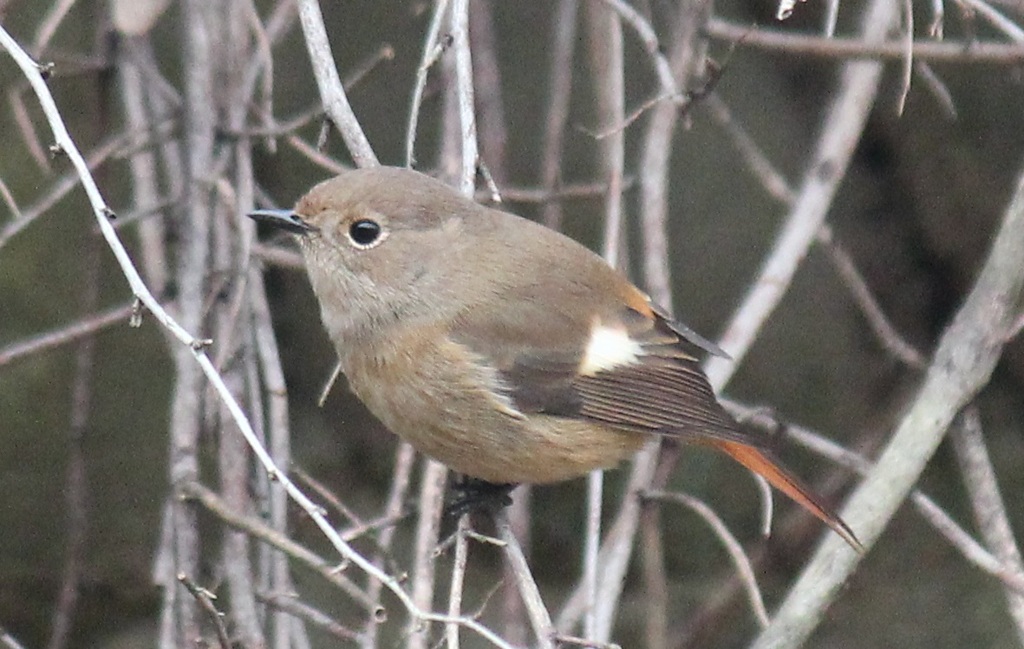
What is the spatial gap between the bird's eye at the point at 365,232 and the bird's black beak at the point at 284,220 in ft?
0.27

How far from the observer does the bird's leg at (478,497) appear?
278cm

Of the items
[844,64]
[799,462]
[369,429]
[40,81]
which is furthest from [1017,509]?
[40,81]

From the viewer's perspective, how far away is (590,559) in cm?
250

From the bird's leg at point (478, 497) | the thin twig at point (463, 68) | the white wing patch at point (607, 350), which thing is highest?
the thin twig at point (463, 68)

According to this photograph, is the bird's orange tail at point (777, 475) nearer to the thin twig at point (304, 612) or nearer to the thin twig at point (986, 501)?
the thin twig at point (986, 501)

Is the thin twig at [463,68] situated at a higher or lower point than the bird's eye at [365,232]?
higher

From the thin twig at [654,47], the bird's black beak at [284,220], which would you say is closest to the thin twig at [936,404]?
the thin twig at [654,47]

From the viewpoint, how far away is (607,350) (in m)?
3.05

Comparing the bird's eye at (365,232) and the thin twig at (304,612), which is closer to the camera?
the thin twig at (304,612)

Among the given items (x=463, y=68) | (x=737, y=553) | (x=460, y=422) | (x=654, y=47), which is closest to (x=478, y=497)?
(x=460, y=422)

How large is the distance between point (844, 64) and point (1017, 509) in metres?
1.67

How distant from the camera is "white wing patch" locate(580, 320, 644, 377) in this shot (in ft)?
9.84

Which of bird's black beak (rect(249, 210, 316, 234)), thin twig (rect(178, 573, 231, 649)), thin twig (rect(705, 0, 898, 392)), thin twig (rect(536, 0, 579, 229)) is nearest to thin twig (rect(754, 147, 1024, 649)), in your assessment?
thin twig (rect(705, 0, 898, 392))

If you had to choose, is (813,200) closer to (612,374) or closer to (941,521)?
(612,374)
